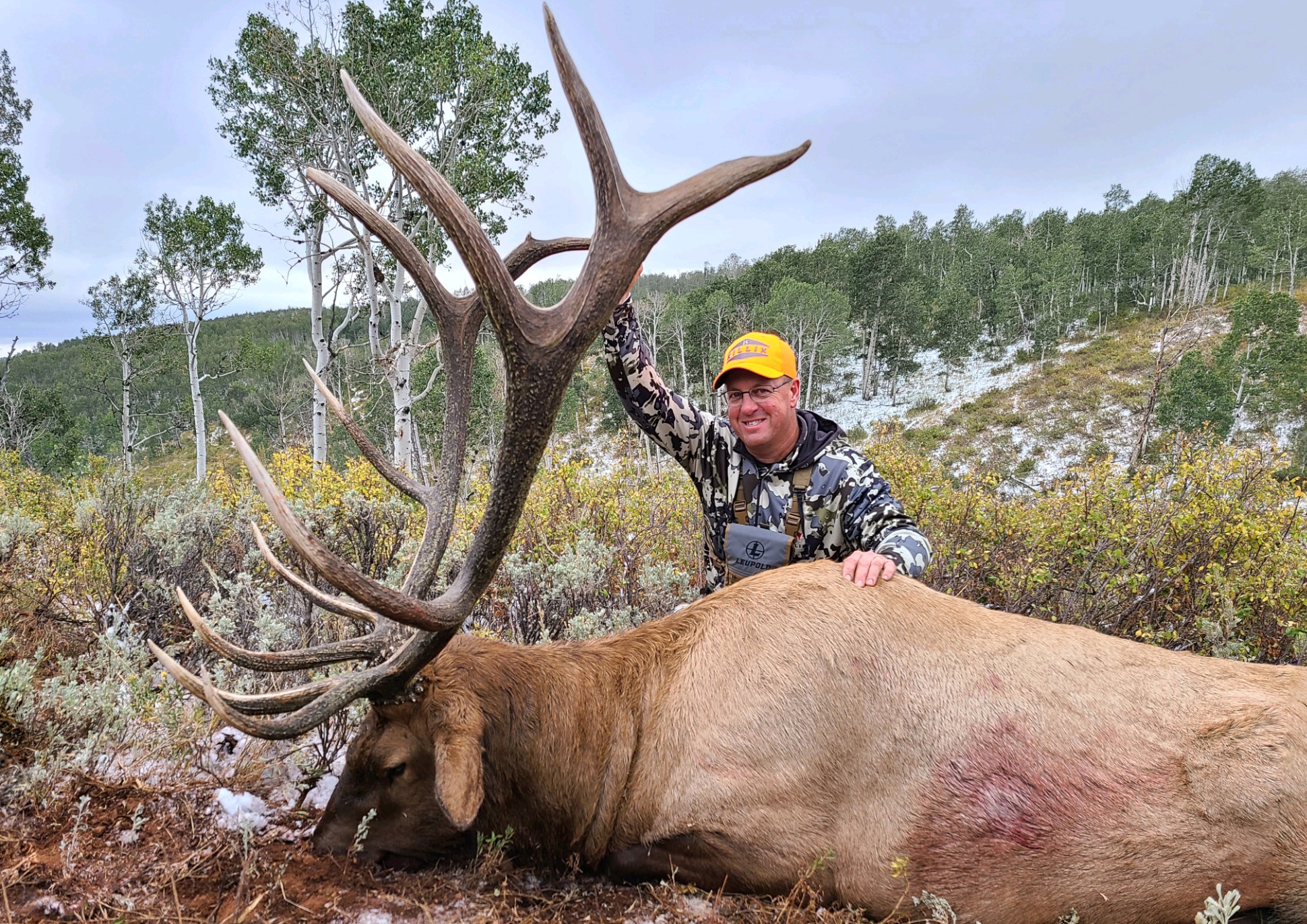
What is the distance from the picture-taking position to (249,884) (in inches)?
81.1

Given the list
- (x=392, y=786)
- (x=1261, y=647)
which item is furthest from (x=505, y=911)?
(x=1261, y=647)

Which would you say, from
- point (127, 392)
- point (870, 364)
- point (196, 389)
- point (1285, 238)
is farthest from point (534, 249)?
point (1285, 238)

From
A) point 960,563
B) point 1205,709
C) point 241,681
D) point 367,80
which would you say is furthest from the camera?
point 367,80

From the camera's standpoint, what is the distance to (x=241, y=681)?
129 inches

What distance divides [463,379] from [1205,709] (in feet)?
10.3

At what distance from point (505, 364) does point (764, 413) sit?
6.82ft

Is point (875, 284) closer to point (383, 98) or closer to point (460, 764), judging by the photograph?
point (383, 98)

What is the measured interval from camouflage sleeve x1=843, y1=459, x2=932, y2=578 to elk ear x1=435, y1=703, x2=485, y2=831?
80.6 inches

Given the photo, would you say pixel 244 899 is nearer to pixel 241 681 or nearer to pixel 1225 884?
pixel 241 681

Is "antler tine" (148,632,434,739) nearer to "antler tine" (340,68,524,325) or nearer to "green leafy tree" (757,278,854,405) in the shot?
"antler tine" (340,68,524,325)

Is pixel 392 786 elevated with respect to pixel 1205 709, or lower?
lower

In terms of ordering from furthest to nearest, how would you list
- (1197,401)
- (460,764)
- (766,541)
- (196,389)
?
(1197,401) < (196,389) < (766,541) < (460,764)

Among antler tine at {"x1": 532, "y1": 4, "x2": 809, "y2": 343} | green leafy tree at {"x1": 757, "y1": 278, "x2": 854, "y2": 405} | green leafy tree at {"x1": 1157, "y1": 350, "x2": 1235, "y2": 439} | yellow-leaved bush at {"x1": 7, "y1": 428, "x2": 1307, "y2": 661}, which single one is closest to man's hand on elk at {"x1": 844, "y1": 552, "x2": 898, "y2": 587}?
antler tine at {"x1": 532, "y1": 4, "x2": 809, "y2": 343}

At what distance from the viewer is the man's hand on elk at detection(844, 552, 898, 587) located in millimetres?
2670
